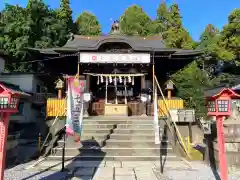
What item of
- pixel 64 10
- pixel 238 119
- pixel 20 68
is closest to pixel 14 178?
pixel 238 119

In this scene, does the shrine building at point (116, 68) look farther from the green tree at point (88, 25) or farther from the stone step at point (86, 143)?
the green tree at point (88, 25)

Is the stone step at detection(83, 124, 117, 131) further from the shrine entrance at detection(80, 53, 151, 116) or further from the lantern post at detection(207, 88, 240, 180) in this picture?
the lantern post at detection(207, 88, 240, 180)

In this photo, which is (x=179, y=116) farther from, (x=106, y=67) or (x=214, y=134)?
(x=106, y=67)

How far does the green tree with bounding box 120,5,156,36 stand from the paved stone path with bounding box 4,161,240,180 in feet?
112

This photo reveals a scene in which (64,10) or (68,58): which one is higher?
(64,10)

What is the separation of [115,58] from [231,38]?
70.8 ft

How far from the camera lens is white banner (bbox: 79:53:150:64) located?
16.1 meters

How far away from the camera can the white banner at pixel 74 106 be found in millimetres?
7207

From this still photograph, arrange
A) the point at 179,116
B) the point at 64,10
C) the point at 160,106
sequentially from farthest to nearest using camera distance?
the point at 64,10 < the point at 160,106 < the point at 179,116

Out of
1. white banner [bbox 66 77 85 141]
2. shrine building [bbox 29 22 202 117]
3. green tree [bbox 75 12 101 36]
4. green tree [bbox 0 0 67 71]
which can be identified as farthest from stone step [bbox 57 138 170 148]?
green tree [bbox 75 12 101 36]

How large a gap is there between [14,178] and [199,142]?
11.8 meters

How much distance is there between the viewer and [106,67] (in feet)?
58.7

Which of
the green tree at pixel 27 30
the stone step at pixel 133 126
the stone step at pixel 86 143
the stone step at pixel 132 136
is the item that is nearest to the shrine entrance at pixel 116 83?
the stone step at pixel 133 126

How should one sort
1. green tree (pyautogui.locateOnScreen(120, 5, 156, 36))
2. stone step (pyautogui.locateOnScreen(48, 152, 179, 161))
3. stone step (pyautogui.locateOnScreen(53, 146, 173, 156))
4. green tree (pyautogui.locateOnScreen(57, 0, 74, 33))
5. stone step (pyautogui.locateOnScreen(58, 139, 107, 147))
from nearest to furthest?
stone step (pyautogui.locateOnScreen(48, 152, 179, 161)), stone step (pyautogui.locateOnScreen(53, 146, 173, 156)), stone step (pyautogui.locateOnScreen(58, 139, 107, 147)), green tree (pyautogui.locateOnScreen(57, 0, 74, 33)), green tree (pyautogui.locateOnScreen(120, 5, 156, 36))
